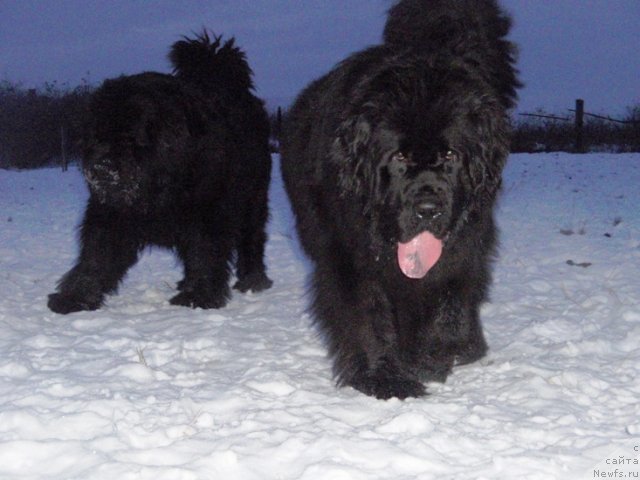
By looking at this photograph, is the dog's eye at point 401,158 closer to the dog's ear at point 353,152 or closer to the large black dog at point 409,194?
the large black dog at point 409,194

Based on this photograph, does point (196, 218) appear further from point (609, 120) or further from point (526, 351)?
point (609, 120)

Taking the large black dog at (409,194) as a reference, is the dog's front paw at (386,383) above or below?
below

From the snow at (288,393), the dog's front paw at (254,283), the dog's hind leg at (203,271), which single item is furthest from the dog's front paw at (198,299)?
the dog's front paw at (254,283)

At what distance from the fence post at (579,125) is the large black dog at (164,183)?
47.1 ft

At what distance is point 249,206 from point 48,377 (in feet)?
7.78

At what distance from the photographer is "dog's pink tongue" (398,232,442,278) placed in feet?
9.72

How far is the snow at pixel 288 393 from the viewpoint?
2.40m

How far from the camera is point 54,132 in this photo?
1858 centimetres

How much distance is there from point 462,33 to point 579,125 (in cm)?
1575

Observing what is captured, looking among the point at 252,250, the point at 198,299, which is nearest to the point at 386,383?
the point at 198,299

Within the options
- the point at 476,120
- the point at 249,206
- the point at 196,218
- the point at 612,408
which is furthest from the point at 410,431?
the point at 249,206

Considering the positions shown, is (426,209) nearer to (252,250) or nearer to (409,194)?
(409,194)

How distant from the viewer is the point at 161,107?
14.9 feet

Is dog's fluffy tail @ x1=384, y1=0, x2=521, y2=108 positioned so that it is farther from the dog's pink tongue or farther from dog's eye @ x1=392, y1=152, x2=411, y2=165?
the dog's pink tongue
